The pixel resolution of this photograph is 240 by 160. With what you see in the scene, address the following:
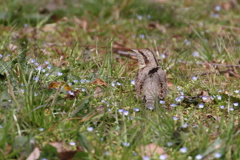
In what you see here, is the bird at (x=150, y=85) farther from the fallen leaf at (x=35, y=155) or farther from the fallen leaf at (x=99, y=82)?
the fallen leaf at (x=35, y=155)

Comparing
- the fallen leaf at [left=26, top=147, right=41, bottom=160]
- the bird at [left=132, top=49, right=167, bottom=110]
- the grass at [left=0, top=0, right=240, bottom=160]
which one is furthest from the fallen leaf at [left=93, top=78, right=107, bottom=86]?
the fallen leaf at [left=26, top=147, right=41, bottom=160]

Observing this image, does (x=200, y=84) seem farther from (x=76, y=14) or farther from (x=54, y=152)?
(x=76, y=14)

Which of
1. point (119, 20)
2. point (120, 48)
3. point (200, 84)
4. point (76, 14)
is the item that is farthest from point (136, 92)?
point (76, 14)

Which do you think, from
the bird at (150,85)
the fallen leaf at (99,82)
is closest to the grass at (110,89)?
the fallen leaf at (99,82)

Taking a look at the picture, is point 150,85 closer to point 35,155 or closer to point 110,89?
point 110,89

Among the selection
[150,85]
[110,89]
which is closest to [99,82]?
[110,89]

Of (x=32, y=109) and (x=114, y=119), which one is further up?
(x=32, y=109)

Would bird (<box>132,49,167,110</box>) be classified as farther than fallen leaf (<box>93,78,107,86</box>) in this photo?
No

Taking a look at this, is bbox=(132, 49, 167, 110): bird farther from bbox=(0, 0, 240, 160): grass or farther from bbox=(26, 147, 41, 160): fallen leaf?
bbox=(26, 147, 41, 160): fallen leaf
